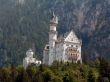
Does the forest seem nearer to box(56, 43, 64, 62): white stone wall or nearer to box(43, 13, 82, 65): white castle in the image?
box(56, 43, 64, 62): white stone wall

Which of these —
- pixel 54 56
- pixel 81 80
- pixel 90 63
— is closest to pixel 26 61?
pixel 54 56

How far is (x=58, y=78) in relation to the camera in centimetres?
11281

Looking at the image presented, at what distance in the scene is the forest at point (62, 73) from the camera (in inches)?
4494

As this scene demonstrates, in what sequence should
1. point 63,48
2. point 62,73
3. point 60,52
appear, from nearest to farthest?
point 62,73, point 63,48, point 60,52

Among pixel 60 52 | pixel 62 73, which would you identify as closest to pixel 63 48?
pixel 60 52

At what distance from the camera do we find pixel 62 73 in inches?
4560

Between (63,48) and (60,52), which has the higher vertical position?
(63,48)

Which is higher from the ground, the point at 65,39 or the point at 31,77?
the point at 65,39

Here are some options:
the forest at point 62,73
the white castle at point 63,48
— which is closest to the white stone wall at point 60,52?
the white castle at point 63,48

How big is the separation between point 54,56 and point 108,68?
21489 millimetres

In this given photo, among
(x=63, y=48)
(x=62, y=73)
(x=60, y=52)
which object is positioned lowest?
(x=62, y=73)

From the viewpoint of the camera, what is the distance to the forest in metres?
114

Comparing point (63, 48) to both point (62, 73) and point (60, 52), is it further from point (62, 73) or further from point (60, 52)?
point (62, 73)

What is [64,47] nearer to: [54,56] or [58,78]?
[54,56]
